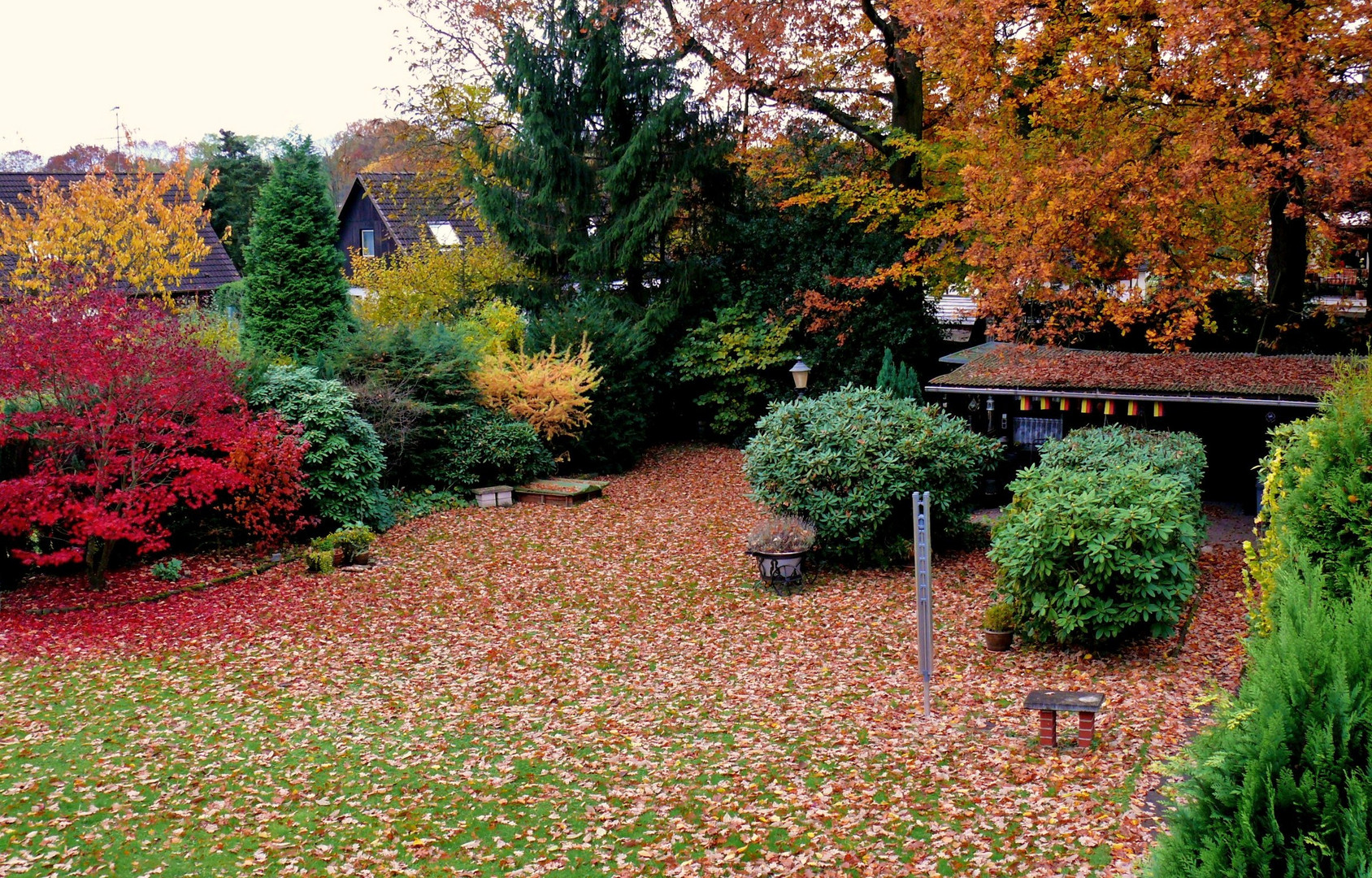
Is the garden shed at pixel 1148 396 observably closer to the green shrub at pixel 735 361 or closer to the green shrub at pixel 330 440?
the green shrub at pixel 735 361

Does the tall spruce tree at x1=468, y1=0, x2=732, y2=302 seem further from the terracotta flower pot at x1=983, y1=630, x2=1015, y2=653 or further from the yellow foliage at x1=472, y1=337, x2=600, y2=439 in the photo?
the terracotta flower pot at x1=983, y1=630, x2=1015, y2=653

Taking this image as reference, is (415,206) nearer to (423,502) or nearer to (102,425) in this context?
(423,502)

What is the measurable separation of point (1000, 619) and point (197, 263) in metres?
27.2

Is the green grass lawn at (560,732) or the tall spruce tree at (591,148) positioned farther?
the tall spruce tree at (591,148)

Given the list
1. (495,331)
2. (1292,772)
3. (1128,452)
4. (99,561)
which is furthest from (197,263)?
(1292,772)

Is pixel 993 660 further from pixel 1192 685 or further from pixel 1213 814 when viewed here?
pixel 1213 814

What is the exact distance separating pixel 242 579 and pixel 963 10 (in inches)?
531

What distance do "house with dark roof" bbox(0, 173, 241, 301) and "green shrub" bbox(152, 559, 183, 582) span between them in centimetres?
1628

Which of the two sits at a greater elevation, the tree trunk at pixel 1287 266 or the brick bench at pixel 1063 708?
the tree trunk at pixel 1287 266

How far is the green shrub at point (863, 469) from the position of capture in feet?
43.6

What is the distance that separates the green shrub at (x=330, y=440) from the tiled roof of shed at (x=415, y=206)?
43.6 feet

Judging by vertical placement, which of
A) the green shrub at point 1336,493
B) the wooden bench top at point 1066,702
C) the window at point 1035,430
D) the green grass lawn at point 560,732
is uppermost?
the green shrub at point 1336,493

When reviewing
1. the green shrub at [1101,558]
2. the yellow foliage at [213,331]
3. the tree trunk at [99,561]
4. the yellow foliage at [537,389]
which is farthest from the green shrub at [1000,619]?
the yellow foliage at [213,331]

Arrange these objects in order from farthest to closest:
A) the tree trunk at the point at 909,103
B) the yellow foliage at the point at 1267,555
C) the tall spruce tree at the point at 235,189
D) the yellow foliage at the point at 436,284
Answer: the tall spruce tree at the point at 235,189 < the yellow foliage at the point at 436,284 < the tree trunk at the point at 909,103 < the yellow foliage at the point at 1267,555
